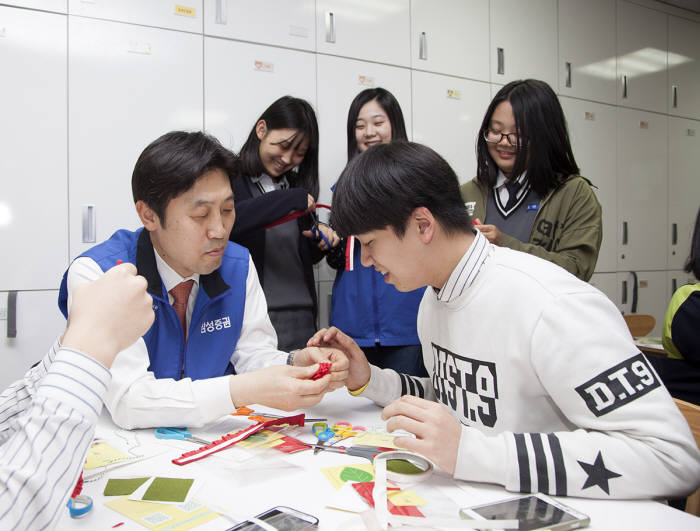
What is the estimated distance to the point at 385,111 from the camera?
7.93ft

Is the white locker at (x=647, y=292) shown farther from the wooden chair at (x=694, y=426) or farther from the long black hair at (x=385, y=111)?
the wooden chair at (x=694, y=426)

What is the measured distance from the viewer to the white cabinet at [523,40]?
374cm

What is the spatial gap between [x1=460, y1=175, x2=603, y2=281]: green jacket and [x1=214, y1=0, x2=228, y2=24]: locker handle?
184cm

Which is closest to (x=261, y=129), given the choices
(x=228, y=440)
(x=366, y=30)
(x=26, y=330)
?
(x=366, y=30)

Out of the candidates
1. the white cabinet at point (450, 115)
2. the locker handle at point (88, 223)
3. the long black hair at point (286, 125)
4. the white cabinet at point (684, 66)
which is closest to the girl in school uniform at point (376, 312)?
the long black hair at point (286, 125)

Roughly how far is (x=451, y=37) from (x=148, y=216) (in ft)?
9.33

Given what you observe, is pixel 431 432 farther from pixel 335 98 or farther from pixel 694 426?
pixel 335 98

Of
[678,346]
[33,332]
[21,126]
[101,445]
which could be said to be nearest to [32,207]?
[21,126]

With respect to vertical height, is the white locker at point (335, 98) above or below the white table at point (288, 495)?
above

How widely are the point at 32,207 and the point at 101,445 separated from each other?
1820mm

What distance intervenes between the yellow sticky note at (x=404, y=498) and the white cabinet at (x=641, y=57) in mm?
4572

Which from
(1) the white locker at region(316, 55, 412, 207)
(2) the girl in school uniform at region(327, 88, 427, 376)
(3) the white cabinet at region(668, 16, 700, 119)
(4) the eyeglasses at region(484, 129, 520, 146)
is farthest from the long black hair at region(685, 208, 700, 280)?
(3) the white cabinet at region(668, 16, 700, 119)

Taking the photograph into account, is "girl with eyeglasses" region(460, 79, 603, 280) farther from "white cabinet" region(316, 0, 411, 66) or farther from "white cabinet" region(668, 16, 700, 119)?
"white cabinet" region(668, 16, 700, 119)

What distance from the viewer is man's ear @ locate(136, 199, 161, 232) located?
1451 millimetres
